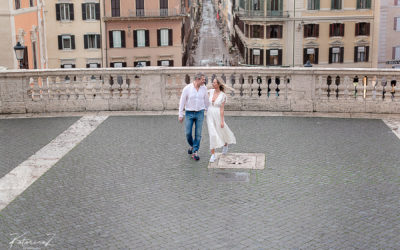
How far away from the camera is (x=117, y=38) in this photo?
6131 cm

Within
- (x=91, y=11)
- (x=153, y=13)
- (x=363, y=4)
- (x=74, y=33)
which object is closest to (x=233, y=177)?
(x=153, y=13)

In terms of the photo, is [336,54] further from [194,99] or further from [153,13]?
[194,99]

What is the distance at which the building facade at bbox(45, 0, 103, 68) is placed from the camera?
59375mm

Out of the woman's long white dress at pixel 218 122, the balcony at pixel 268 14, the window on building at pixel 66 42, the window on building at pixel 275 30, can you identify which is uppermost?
the balcony at pixel 268 14

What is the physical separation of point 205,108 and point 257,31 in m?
52.6

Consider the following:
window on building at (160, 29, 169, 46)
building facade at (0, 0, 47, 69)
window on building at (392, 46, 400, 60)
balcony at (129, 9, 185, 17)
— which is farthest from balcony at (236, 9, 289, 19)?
building facade at (0, 0, 47, 69)

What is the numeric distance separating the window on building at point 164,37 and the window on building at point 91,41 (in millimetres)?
6020

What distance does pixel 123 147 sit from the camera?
12430 mm

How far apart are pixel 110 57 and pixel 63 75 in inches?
1808

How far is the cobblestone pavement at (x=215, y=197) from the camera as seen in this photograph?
7.85m

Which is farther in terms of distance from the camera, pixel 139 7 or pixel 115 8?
pixel 139 7

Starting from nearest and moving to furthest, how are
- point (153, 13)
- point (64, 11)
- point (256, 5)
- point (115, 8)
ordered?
1. point (64, 11)
2. point (115, 8)
3. point (153, 13)
4. point (256, 5)

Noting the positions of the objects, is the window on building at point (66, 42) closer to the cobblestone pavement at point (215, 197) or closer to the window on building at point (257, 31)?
the window on building at point (257, 31)

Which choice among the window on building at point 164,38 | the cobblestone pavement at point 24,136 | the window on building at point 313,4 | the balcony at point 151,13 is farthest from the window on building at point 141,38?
the cobblestone pavement at point 24,136
